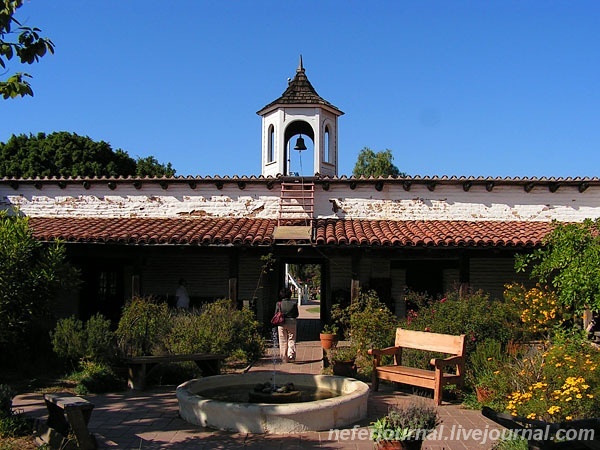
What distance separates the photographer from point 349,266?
15.8 metres

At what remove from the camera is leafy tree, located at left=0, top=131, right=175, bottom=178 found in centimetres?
3100

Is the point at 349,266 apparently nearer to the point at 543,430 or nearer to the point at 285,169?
the point at 285,169

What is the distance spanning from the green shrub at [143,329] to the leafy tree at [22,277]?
5.25ft

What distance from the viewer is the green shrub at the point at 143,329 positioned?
10086 millimetres

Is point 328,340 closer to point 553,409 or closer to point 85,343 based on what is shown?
point 85,343

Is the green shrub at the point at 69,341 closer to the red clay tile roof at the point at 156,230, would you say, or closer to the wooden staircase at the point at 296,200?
the red clay tile roof at the point at 156,230

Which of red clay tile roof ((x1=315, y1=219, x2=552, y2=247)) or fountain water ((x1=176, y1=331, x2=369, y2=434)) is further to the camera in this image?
red clay tile roof ((x1=315, y1=219, x2=552, y2=247))

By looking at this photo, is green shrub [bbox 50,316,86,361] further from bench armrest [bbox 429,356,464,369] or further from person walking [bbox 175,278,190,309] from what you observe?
bench armrest [bbox 429,356,464,369]

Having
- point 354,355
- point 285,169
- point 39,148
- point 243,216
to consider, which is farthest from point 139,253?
point 39,148

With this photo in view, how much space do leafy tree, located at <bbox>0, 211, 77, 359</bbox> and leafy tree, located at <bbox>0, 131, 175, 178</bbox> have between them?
23.3m

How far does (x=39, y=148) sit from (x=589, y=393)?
1217 inches

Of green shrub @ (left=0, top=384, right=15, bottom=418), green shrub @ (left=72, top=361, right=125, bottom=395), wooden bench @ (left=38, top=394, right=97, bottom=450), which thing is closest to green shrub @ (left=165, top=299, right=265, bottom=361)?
green shrub @ (left=72, top=361, right=125, bottom=395)

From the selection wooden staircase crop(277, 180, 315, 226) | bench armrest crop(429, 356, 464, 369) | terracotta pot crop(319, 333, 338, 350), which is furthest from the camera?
wooden staircase crop(277, 180, 315, 226)

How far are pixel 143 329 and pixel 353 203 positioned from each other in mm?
7465
